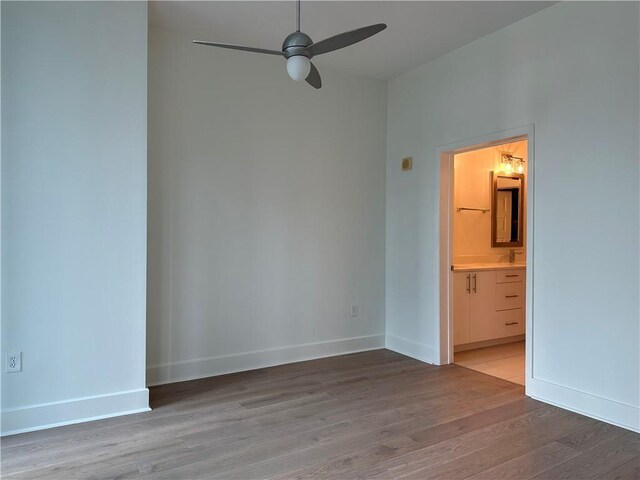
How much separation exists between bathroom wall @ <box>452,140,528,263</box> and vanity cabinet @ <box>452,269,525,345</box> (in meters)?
0.51

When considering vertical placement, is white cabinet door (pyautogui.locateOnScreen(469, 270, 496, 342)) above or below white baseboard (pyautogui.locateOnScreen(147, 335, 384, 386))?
above

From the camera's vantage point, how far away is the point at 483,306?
4586mm

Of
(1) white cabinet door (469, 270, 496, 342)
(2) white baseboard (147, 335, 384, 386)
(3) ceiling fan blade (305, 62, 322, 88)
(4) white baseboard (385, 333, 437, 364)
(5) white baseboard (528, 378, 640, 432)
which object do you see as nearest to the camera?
(3) ceiling fan blade (305, 62, 322, 88)

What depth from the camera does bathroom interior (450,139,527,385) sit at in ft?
14.5

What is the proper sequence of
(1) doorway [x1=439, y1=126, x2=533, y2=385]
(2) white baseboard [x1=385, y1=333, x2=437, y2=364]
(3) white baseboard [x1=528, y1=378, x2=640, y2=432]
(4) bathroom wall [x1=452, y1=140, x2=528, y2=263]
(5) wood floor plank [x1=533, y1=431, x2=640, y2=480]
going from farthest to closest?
(4) bathroom wall [x1=452, y1=140, x2=528, y2=263] < (2) white baseboard [x1=385, y1=333, x2=437, y2=364] < (1) doorway [x1=439, y1=126, x2=533, y2=385] < (3) white baseboard [x1=528, y1=378, x2=640, y2=432] < (5) wood floor plank [x1=533, y1=431, x2=640, y2=480]

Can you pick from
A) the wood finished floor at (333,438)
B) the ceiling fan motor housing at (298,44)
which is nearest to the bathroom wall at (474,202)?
the wood finished floor at (333,438)

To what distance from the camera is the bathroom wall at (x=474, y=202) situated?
5.04m

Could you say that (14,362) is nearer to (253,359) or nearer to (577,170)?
(253,359)

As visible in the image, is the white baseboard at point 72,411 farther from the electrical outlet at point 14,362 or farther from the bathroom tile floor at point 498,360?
the bathroom tile floor at point 498,360

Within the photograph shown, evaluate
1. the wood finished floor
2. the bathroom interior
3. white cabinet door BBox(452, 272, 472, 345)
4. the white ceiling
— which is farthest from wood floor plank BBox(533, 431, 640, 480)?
the white ceiling

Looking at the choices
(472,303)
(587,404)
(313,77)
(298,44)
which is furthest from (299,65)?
(472,303)

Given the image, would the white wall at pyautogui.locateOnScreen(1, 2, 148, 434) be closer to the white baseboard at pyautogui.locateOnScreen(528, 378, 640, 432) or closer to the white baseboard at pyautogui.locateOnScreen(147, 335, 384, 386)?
the white baseboard at pyautogui.locateOnScreen(147, 335, 384, 386)

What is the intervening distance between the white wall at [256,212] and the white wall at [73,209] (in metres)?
0.51

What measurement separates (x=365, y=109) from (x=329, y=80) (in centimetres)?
51
